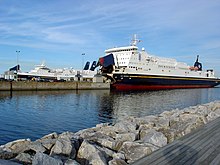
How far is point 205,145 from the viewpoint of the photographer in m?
4.41

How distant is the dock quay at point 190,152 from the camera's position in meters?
3.50

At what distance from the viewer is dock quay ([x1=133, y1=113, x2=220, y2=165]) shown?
350 cm

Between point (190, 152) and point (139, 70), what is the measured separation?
126ft

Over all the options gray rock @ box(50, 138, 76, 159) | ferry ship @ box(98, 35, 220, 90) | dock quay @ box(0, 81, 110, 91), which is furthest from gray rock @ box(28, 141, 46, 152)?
ferry ship @ box(98, 35, 220, 90)

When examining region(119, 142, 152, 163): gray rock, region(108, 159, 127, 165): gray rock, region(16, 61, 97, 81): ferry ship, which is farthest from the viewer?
region(16, 61, 97, 81): ferry ship

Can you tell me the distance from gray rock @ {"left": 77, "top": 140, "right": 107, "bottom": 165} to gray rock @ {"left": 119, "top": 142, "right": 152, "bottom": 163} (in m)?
0.48

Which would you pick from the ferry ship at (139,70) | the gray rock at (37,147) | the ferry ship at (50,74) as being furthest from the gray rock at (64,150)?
the ferry ship at (50,74)

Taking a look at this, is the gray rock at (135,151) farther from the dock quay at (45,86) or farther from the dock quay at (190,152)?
the dock quay at (45,86)

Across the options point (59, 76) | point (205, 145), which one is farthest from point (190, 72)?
point (205, 145)

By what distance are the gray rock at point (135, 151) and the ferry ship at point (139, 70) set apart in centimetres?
3465

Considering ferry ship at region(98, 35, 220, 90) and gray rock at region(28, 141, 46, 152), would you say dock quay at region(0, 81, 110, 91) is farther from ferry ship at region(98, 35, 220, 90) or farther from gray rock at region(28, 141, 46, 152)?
gray rock at region(28, 141, 46, 152)

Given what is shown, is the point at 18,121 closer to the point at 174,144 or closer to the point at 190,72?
the point at 174,144

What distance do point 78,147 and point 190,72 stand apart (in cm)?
5410

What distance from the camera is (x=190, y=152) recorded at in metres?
3.95
